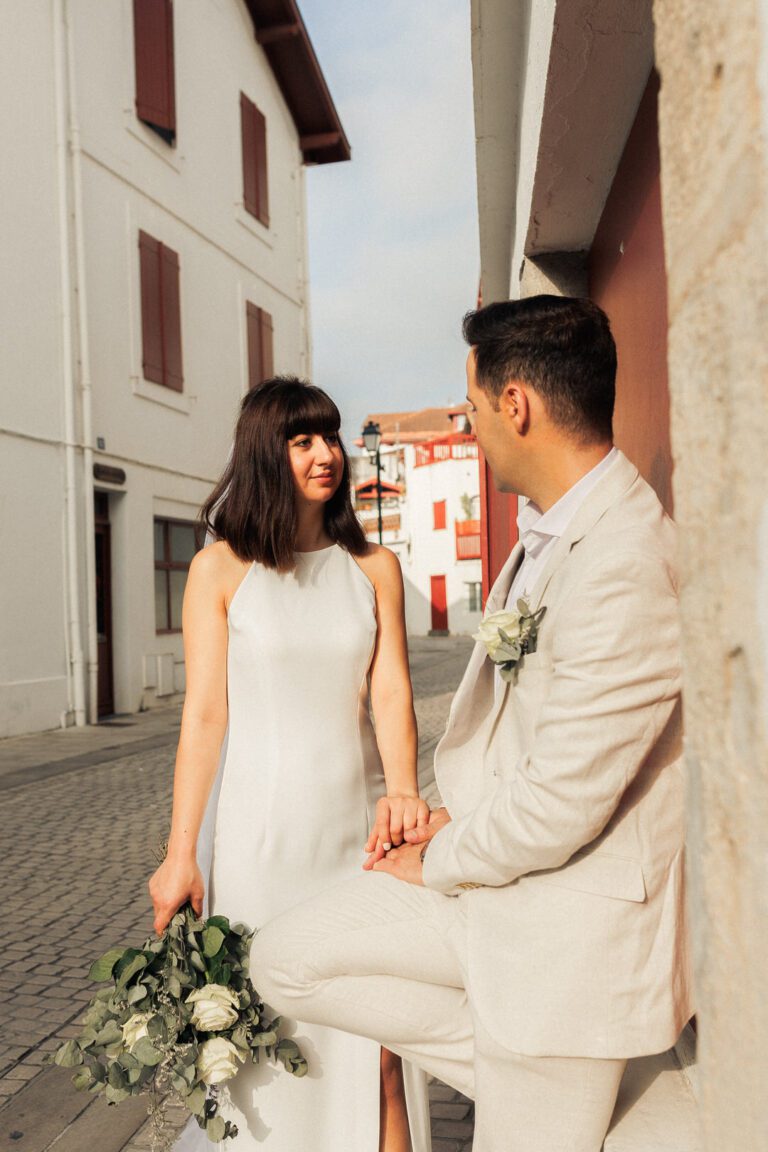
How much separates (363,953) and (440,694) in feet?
48.2

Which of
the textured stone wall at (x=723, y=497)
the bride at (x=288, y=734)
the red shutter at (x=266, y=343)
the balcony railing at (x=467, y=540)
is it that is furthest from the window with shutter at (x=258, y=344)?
the balcony railing at (x=467, y=540)

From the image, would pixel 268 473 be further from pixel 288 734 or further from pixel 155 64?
pixel 155 64

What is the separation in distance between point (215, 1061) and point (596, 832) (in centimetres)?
107

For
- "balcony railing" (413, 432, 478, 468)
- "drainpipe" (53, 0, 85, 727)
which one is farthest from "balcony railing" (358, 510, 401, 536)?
"drainpipe" (53, 0, 85, 727)

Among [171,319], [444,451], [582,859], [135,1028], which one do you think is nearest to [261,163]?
[171,319]

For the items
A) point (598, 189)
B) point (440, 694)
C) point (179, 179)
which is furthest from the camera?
point (440, 694)

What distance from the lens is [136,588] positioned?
46.1ft

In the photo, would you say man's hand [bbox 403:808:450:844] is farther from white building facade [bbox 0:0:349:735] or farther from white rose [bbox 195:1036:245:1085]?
white building facade [bbox 0:0:349:735]

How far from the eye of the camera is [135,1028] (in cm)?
216

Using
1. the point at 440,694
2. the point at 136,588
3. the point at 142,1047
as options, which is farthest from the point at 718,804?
the point at 440,694

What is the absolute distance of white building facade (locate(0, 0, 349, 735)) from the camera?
39.7ft

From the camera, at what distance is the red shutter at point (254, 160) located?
1742 centimetres

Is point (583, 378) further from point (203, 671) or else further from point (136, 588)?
point (136, 588)

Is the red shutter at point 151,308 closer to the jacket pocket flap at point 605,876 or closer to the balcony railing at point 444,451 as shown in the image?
the jacket pocket flap at point 605,876
